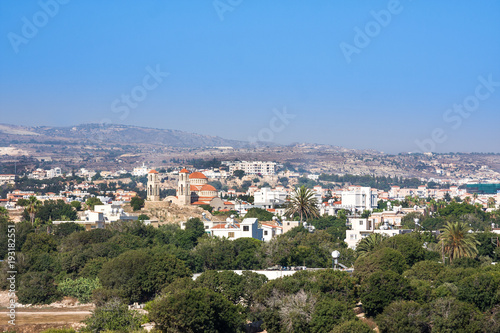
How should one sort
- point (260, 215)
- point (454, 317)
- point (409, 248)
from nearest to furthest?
point (454, 317) < point (409, 248) < point (260, 215)

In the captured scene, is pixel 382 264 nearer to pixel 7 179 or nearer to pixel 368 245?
pixel 368 245

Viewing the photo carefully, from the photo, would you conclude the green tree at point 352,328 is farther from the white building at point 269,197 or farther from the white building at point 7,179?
the white building at point 7,179

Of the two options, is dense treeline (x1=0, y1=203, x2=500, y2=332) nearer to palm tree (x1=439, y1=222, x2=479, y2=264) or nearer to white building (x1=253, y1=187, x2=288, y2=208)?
palm tree (x1=439, y1=222, x2=479, y2=264)

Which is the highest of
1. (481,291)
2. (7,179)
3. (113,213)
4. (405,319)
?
(481,291)

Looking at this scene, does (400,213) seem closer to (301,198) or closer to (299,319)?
(301,198)

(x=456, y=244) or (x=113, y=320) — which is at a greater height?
(x=456, y=244)

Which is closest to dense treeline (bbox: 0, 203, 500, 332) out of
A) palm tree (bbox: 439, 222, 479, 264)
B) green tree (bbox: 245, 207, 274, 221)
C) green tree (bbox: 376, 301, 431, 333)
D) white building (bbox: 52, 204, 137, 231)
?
green tree (bbox: 376, 301, 431, 333)

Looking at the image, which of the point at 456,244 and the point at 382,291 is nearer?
the point at 382,291

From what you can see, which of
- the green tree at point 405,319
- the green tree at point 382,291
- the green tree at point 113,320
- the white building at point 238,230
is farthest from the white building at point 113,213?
the green tree at point 405,319

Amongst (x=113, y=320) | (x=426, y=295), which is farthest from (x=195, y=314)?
(x=426, y=295)
